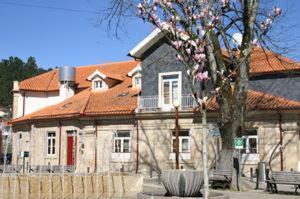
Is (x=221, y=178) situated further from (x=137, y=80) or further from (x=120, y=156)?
(x=137, y=80)

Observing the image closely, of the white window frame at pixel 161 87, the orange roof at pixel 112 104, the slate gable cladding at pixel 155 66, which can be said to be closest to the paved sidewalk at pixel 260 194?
the orange roof at pixel 112 104

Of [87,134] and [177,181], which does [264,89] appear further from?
[177,181]

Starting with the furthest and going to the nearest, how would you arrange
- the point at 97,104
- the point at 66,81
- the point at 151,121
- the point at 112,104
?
the point at 66,81 → the point at 97,104 → the point at 112,104 → the point at 151,121

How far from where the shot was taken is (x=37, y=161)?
34500 millimetres

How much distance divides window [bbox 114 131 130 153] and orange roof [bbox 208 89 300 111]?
605 centimetres

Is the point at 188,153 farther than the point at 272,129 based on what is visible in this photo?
Yes

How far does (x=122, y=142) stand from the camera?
30.7 meters

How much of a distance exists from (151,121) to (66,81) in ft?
40.2

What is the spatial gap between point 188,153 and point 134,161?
11.9 feet

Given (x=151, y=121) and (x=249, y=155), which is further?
(x=151, y=121)

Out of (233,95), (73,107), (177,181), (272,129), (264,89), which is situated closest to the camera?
(177,181)

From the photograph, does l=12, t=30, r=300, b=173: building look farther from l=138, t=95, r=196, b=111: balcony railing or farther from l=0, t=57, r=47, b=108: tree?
l=0, t=57, r=47, b=108: tree

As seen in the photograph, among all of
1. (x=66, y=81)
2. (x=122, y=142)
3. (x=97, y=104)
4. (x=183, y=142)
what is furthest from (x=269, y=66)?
(x=66, y=81)

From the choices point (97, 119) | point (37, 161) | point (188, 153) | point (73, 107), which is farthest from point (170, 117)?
point (37, 161)
